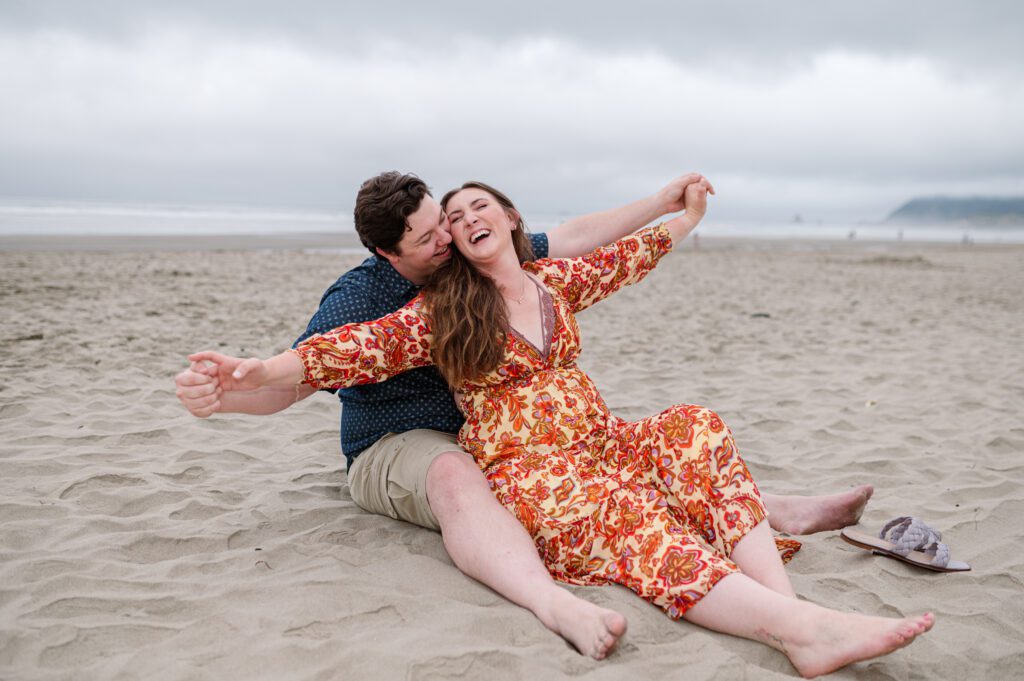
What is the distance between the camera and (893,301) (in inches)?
408

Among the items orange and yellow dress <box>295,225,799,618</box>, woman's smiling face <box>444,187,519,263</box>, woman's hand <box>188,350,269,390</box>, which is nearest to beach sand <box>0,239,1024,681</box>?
orange and yellow dress <box>295,225,799,618</box>

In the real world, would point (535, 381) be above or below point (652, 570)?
above

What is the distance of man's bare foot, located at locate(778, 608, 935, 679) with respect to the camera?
6.57 feet

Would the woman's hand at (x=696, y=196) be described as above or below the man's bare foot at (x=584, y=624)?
above

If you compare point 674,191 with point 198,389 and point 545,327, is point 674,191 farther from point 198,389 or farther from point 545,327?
point 198,389

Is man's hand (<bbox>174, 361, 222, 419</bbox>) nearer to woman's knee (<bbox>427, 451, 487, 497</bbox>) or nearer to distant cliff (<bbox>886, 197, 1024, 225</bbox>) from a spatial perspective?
woman's knee (<bbox>427, 451, 487, 497</bbox>)

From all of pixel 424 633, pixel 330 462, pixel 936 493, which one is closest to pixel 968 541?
pixel 936 493

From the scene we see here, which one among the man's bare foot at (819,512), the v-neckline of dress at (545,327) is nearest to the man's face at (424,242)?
the v-neckline of dress at (545,327)

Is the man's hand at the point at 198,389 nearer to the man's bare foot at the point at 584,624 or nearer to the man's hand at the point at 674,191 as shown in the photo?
the man's bare foot at the point at 584,624

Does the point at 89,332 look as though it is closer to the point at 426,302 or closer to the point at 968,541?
the point at 426,302

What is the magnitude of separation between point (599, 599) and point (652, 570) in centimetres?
19

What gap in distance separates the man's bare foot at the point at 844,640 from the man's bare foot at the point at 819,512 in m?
1.05

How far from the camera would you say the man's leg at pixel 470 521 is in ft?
7.07

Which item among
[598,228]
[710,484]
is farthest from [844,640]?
[598,228]
